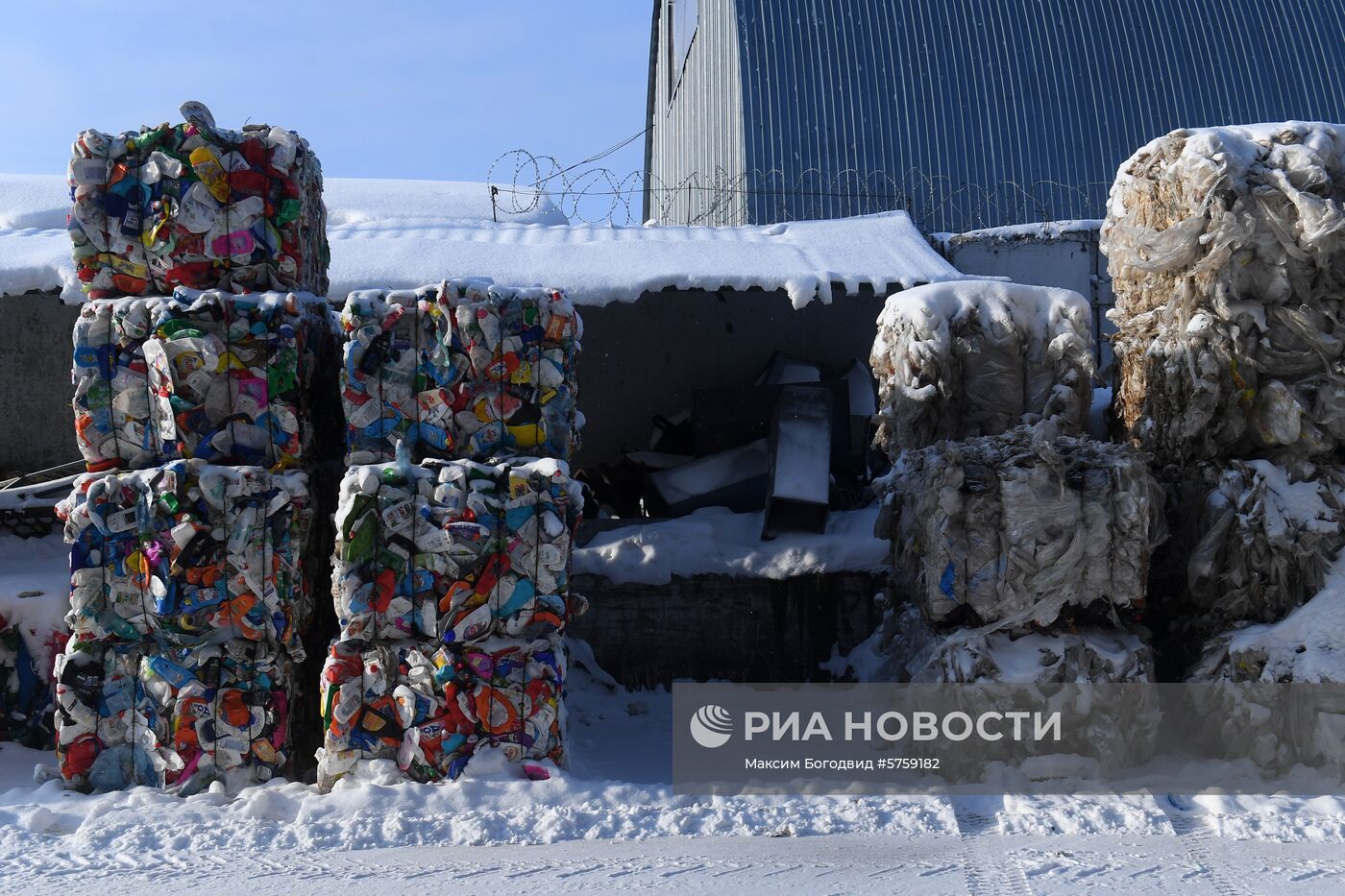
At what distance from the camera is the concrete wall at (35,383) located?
24.5 feet

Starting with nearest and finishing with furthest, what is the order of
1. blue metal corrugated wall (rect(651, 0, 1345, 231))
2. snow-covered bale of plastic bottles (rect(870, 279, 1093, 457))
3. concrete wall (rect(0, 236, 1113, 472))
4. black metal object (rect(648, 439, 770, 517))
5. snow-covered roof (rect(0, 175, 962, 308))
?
1. snow-covered bale of plastic bottles (rect(870, 279, 1093, 457))
2. black metal object (rect(648, 439, 770, 517))
3. snow-covered roof (rect(0, 175, 962, 308))
4. concrete wall (rect(0, 236, 1113, 472))
5. blue metal corrugated wall (rect(651, 0, 1345, 231))

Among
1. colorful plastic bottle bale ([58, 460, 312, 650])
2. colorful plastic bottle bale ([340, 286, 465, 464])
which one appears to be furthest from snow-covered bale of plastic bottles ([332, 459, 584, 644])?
colorful plastic bottle bale ([58, 460, 312, 650])

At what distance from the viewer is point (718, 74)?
48.6ft

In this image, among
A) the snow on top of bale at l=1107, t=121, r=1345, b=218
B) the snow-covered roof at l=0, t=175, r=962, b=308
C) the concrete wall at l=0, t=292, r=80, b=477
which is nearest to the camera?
the snow on top of bale at l=1107, t=121, r=1345, b=218

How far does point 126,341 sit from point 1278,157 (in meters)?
4.44

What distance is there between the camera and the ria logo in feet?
15.7

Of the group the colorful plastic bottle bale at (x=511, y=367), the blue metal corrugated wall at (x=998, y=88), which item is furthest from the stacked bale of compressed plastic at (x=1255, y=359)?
the blue metal corrugated wall at (x=998, y=88)

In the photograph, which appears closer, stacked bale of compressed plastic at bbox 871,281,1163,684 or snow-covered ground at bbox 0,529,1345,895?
snow-covered ground at bbox 0,529,1345,895

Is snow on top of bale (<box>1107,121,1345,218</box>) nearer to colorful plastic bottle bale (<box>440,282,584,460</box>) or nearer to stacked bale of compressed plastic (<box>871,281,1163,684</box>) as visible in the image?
stacked bale of compressed plastic (<box>871,281,1163,684</box>)

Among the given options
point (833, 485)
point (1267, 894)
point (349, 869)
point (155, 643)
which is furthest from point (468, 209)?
point (1267, 894)

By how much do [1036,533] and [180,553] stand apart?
3.08 metres

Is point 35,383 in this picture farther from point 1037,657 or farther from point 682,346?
point 1037,657

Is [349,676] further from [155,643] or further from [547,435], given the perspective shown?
[547,435]

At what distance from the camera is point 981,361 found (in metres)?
5.46
